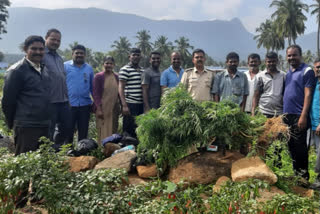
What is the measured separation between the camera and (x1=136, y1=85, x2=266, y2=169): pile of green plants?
12.5ft

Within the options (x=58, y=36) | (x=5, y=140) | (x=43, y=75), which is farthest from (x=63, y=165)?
(x=5, y=140)

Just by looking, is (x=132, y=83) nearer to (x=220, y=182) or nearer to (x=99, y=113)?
(x=99, y=113)

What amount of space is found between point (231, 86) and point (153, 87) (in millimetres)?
1469

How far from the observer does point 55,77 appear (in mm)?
4816

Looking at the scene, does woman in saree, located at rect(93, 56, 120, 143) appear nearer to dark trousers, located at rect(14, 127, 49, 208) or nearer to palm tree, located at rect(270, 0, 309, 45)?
dark trousers, located at rect(14, 127, 49, 208)

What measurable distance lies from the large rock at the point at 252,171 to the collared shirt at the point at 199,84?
1586 mm

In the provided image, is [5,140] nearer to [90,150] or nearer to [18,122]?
[90,150]

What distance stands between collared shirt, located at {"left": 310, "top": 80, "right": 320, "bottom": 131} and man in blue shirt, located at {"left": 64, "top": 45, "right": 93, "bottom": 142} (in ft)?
12.8

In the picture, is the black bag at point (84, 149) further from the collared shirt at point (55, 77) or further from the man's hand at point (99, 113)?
the man's hand at point (99, 113)

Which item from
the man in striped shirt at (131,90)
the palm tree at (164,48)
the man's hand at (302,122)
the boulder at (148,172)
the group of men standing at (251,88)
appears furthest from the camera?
the palm tree at (164,48)

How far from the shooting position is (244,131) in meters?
3.98

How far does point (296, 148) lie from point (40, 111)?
3.72 m

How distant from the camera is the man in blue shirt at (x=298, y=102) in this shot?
13.9 feet

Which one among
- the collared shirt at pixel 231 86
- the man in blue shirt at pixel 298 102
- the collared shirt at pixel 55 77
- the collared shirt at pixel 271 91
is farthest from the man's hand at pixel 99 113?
the man in blue shirt at pixel 298 102
